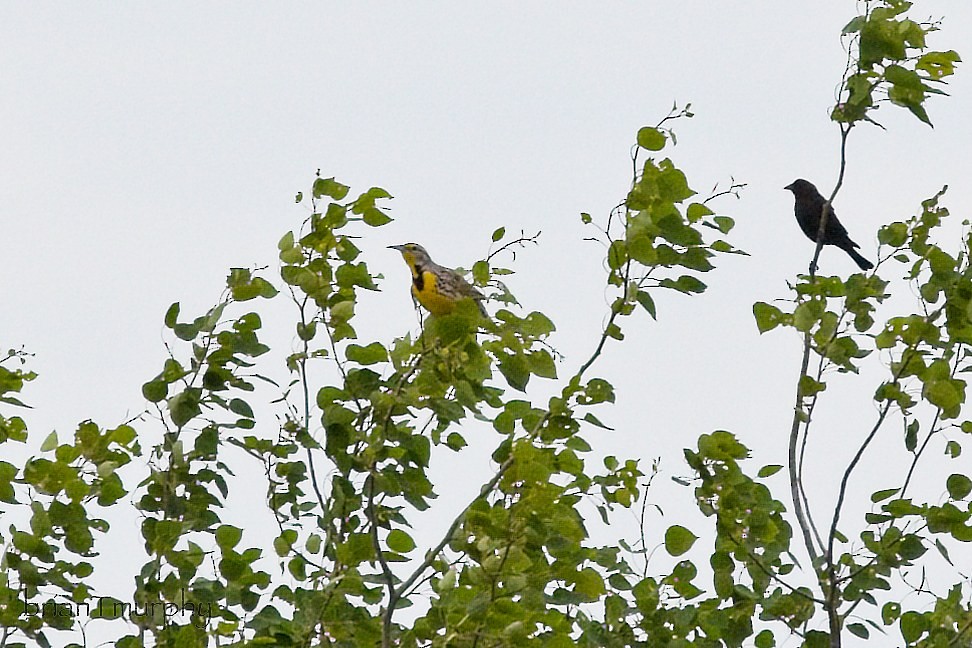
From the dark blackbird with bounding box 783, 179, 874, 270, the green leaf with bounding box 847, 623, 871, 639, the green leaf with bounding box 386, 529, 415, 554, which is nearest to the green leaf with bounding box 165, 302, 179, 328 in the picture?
the green leaf with bounding box 386, 529, 415, 554

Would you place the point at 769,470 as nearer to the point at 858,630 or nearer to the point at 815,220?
the point at 858,630

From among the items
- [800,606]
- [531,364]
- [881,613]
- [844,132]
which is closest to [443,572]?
[531,364]

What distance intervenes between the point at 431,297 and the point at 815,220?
6216mm

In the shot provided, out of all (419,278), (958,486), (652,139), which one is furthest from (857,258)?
(652,139)

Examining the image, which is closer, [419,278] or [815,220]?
[419,278]

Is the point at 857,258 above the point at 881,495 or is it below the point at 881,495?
above

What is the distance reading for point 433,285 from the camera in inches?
253

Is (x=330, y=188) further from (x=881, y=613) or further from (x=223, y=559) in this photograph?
(x=881, y=613)

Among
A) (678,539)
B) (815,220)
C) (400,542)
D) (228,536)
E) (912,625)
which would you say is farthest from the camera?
(815,220)

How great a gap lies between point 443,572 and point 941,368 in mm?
1961

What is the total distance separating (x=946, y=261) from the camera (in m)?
5.44

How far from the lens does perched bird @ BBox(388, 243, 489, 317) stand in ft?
19.3

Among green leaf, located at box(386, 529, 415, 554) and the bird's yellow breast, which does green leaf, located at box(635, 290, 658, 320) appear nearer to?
green leaf, located at box(386, 529, 415, 554)

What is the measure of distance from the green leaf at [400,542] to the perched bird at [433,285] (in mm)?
1273
